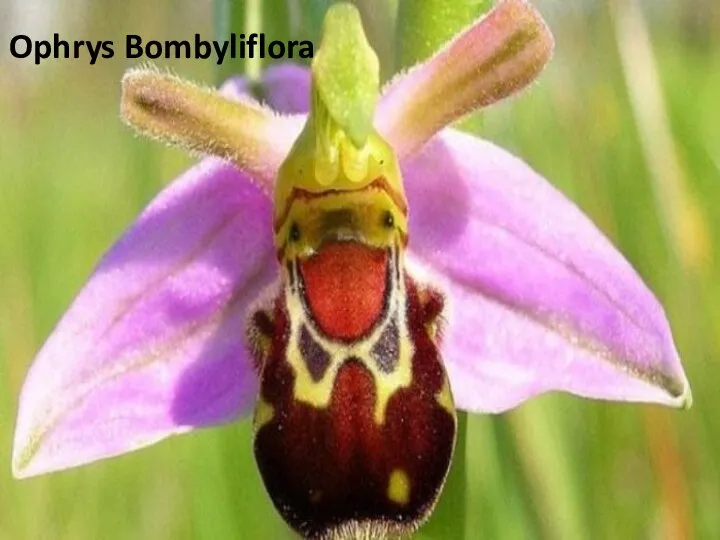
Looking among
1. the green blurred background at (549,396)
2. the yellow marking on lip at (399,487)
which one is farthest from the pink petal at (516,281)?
the yellow marking on lip at (399,487)

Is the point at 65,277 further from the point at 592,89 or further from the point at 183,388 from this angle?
the point at 183,388

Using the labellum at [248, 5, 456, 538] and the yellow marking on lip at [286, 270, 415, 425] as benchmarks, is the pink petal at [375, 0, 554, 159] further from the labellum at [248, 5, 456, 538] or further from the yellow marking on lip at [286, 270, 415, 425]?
the yellow marking on lip at [286, 270, 415, 425]

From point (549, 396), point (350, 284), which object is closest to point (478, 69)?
point (350, 284)

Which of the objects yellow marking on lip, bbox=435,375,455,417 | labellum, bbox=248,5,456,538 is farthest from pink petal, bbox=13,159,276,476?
yellow marking on lip, bbox=435,375,455,417

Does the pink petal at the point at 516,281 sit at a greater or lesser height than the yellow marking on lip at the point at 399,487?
greater

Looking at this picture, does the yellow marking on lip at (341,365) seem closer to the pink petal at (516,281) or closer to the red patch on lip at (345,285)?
the red patch on lip at (345,285)

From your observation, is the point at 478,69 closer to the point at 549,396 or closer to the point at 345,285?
the point at 345,285
